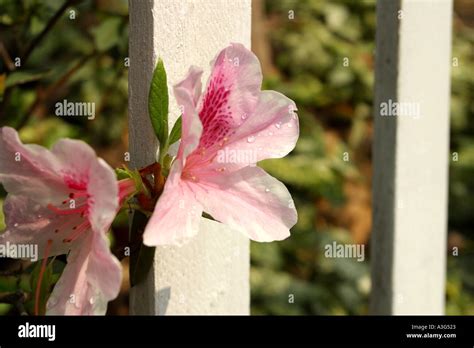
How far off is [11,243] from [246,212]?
28cm

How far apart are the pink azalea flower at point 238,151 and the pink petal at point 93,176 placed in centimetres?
11

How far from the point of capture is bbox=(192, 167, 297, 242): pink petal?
90 centimetres

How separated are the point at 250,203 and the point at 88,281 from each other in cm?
22

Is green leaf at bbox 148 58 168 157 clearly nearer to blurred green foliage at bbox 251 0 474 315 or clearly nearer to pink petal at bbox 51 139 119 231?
pink petal at bbox 51 139 119 231

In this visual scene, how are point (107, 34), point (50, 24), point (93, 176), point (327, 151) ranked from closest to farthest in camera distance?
point (93, 176), point (50, 24), point (107, 34), point (327, 151)

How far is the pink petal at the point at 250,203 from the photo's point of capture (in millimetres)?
897

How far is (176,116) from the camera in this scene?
41.7 inches

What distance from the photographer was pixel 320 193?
234 cm

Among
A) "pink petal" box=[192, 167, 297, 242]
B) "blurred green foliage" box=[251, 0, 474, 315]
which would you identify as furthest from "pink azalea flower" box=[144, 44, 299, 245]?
"blurred green foliage" box=[251, 0, 474, 315]

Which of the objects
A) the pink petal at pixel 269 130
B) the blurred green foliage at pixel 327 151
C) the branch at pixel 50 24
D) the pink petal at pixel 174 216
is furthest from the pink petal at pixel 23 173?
the blurred green foliage at pixel 327 151

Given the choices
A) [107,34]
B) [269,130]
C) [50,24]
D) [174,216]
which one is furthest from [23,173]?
[107,34]

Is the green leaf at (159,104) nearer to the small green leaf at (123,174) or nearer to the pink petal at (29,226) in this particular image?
the small green leaf at (123,174)

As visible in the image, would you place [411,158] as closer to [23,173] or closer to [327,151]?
[23,173]

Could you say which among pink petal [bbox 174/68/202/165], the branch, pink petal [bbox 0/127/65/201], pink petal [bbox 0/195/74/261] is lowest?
pink petal [bbox 0/195/74/261]
